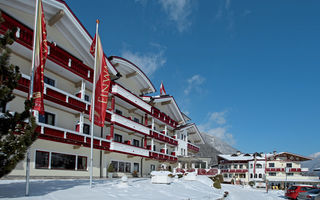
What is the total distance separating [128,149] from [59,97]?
11958 mm

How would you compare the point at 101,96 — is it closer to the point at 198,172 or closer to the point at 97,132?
the point at 97,132

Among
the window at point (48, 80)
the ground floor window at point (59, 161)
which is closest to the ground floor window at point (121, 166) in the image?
the ground floor window at point (59, 161)

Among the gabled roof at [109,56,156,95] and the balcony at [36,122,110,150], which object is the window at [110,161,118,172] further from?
the gabled roof at [109,56,156,95]

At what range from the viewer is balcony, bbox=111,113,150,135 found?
99.5 ft

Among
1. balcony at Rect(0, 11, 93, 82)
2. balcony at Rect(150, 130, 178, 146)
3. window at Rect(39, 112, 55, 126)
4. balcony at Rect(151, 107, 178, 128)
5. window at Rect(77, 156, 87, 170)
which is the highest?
balcony at Rect(0, 11, 93, 82)

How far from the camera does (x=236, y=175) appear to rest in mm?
79062

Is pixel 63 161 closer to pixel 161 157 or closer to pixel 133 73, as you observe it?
pixel 133 73

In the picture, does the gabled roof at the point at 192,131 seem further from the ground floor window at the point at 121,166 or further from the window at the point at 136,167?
the ground floor window at the point at 121,166

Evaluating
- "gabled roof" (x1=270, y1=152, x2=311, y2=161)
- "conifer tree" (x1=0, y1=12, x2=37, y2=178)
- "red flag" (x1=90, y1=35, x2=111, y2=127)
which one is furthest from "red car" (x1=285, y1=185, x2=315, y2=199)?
"gabled roof" (x1=270, y1=152, x2=311, y2=161)

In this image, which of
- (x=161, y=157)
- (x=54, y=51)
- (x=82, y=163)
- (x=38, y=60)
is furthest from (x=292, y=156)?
(x=38, y=60)

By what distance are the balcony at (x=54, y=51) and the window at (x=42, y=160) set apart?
23.3 feet

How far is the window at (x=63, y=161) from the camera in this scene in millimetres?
23228

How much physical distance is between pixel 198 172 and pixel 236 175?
36.1 m

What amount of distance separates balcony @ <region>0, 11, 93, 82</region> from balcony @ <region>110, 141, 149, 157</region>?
7585 millimetres
